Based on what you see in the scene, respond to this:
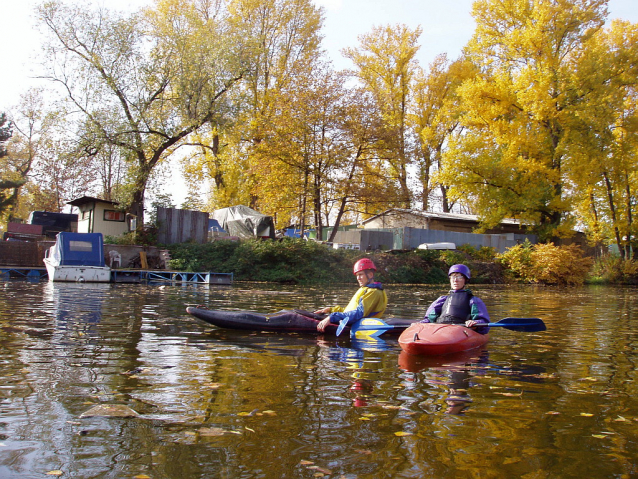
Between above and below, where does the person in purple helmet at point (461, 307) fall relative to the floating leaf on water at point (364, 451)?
above

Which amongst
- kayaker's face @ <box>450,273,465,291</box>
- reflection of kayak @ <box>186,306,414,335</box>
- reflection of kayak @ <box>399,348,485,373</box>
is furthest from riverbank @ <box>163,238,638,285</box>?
reflection of kayak @ <box>399,348,485,373</box>

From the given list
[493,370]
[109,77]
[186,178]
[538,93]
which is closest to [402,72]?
[538,93]

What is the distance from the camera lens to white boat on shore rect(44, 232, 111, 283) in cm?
2089

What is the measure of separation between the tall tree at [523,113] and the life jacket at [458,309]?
22644 mm

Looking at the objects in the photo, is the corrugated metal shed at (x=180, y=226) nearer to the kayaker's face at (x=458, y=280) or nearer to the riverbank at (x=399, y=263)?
the riverbank at (x=399, y=263)

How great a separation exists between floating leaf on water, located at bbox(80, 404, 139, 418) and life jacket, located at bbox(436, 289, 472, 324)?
17.5 feet

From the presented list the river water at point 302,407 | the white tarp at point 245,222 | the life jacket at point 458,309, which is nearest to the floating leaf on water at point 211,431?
the river water at point 302,407

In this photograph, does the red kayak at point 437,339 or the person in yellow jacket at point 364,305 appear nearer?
the red kayak at point 437,339

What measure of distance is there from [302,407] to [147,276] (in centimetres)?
2007

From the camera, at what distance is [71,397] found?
15.1ft

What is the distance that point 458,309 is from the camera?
8312mm

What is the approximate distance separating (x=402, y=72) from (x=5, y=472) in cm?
3951

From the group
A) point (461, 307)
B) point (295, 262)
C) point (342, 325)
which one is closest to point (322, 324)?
point (342, 325)

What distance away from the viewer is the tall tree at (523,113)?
2828cm
